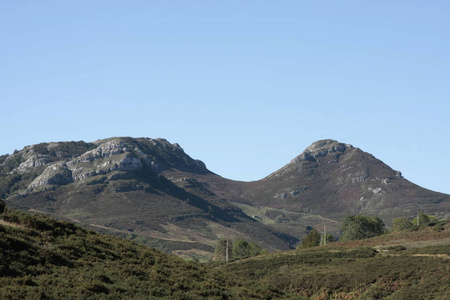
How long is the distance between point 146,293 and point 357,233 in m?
163

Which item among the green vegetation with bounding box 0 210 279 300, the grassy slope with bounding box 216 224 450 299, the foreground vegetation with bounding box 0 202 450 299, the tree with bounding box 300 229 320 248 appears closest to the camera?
the green vegetation with bounding box 0 210 279 300

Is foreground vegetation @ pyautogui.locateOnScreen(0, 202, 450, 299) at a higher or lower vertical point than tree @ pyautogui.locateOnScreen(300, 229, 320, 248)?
lower

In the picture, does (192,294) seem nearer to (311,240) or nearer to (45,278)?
(45,278)

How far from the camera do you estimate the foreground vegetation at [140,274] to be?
130ft

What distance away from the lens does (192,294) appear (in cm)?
4569

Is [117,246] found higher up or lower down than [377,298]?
higher up

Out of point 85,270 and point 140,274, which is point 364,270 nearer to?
point 140,274

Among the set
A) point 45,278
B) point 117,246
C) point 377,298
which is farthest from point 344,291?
point 45,278

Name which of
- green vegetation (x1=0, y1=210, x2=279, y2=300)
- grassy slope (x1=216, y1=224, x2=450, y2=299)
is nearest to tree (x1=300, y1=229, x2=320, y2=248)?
grassy slope (x1=216, y1=224, x2=450, y2=299)

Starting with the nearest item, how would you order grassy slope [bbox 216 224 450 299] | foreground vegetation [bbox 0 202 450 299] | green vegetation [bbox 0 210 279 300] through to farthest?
1. green vegetation [bbox 0 210 279 300]
2. foreground vegetation [bbox 0 202 450 299]
3. grassy slope [bbox 216 224 450 299]

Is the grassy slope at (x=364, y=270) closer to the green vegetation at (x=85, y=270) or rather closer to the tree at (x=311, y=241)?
the green vegetation at (x=85, y=270)

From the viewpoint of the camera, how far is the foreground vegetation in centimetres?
3975

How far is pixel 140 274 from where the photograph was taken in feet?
154

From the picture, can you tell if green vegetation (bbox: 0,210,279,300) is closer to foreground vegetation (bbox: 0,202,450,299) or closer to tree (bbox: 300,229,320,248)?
foreground vegetation (bbox: 0,202,450,299)
